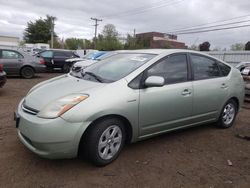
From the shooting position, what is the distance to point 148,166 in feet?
12.0

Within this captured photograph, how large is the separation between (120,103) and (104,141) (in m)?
0.53

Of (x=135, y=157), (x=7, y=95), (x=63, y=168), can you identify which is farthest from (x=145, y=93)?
(x=7, y=95)

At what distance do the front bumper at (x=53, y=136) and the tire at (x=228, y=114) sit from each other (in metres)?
3.18

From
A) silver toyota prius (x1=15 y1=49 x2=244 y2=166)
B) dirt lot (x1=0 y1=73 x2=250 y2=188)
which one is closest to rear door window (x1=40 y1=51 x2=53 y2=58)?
dirt lot (x1=0 y1=73 x2=250 y2=188)

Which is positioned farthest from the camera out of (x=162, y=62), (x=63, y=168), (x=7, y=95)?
(x=7, y=95)

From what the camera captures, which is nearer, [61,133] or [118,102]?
[61,133]

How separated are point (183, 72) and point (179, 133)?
1.22m

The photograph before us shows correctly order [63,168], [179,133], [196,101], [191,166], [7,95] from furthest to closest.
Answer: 1. [7,95]
2. [179,133]
3. [196,101]
4. [191,166]
5. [63,168]

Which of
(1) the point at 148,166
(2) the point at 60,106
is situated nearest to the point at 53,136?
(2) the point at 60,106

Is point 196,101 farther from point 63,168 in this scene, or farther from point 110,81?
point 63,168

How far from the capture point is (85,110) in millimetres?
3248

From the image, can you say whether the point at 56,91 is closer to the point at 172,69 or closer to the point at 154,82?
the point at 154,82

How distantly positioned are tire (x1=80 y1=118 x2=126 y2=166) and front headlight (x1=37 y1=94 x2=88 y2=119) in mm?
382

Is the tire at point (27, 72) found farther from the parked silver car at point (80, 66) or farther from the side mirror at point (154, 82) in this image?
the side mirror at point (154, 82)
